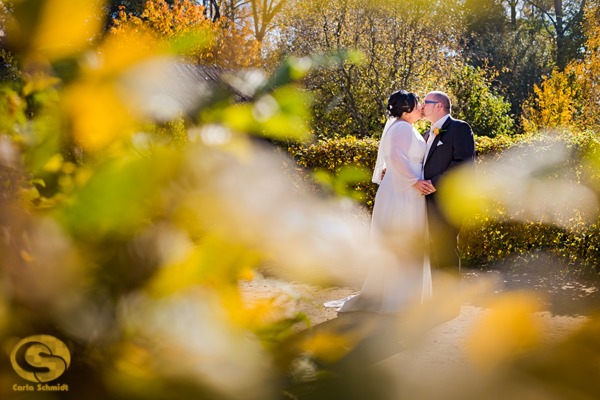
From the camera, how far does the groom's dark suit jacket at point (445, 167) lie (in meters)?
4.66

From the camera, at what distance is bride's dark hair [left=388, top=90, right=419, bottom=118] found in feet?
15.0

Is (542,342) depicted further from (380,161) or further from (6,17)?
(6,17)

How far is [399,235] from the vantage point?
4672mm

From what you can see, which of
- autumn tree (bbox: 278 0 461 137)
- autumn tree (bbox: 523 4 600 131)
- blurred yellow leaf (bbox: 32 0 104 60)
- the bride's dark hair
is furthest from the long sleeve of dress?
autumn tree (bbox: 523 4 600 131)

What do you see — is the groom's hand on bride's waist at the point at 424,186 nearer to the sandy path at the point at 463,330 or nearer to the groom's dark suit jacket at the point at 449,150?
the groom's dark suit jacket at the point at 449,150

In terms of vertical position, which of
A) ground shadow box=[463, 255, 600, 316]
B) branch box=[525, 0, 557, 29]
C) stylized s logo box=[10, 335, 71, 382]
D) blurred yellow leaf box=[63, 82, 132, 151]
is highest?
branch box=[525, 0, 557, 29]

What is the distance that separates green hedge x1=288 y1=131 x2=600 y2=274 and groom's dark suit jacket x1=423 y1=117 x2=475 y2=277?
3.93 ft

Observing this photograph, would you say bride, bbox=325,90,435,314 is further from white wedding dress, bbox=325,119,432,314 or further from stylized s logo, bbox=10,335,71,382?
stylized s logo, bbox=10,335,71,382

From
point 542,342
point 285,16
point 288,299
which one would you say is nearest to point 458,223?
point 542,342

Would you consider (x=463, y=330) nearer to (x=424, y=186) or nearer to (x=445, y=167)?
(x=424, y=186)

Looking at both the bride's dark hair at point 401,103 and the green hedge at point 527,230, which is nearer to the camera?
the bride's dark hair at point 401,103

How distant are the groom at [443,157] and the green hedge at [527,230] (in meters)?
1.19

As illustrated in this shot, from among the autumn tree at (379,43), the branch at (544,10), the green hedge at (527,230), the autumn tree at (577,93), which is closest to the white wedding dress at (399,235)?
the green hedge at (527,230)

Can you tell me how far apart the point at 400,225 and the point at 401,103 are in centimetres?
110
